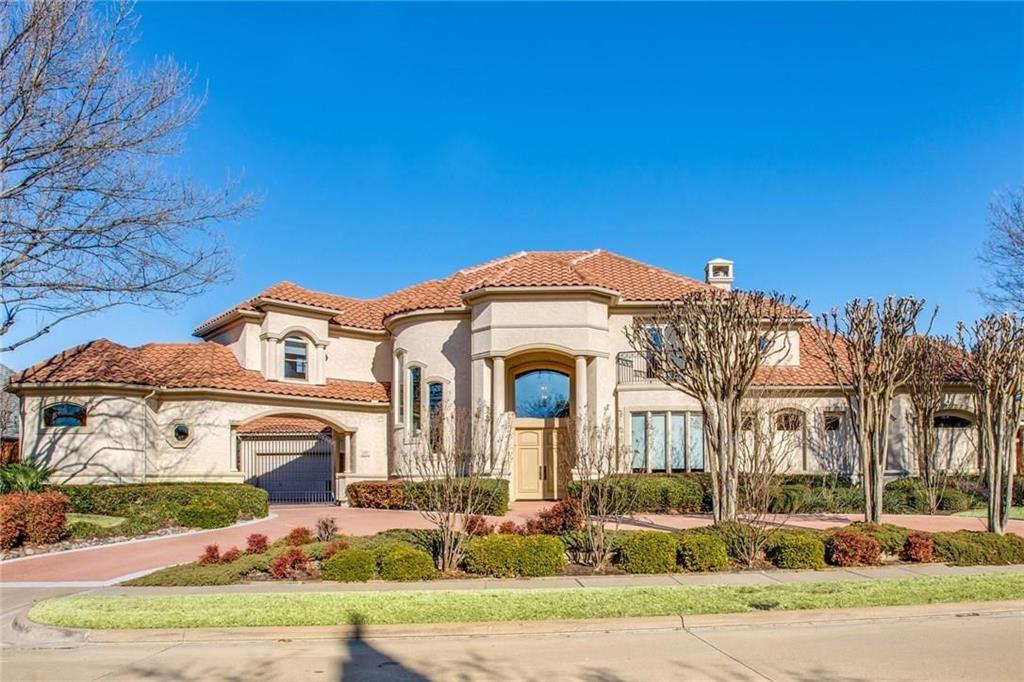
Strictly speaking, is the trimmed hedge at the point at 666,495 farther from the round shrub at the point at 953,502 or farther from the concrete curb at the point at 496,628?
the concrete curb at the point at 496,628

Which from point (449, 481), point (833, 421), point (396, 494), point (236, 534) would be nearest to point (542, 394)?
point (396, 494)

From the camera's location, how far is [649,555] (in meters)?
12.3

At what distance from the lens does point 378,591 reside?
1077 cm

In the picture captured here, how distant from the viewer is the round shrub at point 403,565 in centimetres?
1174

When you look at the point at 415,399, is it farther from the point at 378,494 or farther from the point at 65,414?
the point at 65,414

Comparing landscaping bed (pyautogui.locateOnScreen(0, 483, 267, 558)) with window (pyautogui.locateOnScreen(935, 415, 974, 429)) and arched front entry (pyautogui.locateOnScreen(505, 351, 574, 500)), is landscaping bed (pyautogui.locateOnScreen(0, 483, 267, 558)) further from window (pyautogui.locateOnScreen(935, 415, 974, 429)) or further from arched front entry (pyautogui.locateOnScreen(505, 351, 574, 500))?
window (pyautogui.locateOnScreen(935, 415, 974, 429))

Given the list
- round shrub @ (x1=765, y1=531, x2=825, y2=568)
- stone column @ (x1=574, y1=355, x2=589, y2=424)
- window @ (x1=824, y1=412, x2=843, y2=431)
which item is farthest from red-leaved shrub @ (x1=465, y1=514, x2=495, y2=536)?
window @ (x1=824, y1=412, x2=843, y2=431)

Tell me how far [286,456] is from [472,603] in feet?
95.2

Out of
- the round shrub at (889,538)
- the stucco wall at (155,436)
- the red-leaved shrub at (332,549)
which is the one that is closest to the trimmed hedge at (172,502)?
the stucco wall at (155,436)

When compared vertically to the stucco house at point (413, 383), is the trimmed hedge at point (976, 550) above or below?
below

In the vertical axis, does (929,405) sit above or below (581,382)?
below

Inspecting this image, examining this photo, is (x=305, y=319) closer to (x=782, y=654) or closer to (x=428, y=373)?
(x=428, y=373)

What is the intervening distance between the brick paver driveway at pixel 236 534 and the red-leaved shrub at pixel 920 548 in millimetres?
3950

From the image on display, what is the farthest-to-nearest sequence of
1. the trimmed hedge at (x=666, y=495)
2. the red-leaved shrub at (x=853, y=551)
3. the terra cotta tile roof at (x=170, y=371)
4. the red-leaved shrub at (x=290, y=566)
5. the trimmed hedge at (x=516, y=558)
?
1. the terra cotta tile roof at (x=170, y=371)
2. the trimmed hedge at (x=666, y=495)
3. the red-leaved shrub at (x=853, y=551)
4. the trimmed hedge at (x=516, y=558)
5. the red-leaved shrub at (x=290, y=566)
